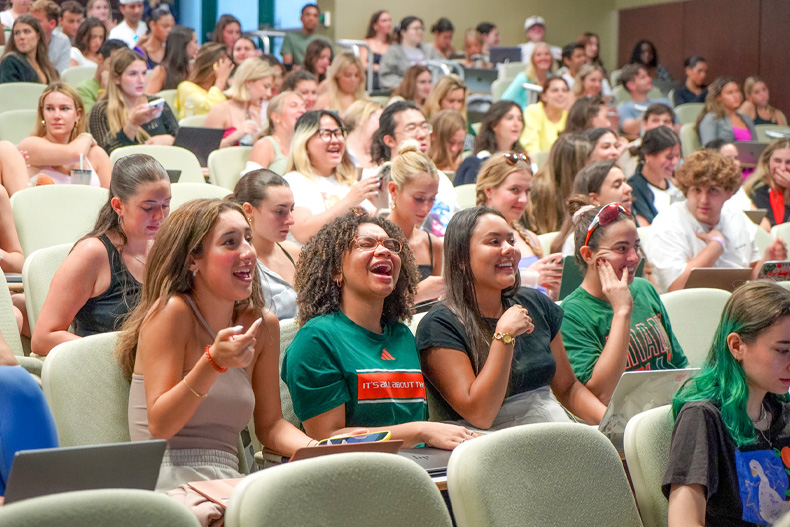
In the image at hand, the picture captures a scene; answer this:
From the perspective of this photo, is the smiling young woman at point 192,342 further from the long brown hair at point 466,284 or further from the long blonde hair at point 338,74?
the long blonde hair at point 338,74

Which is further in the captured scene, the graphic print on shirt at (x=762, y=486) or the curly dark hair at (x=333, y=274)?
the curly dark hair at (x=333, y=274)

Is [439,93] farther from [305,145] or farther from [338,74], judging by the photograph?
[305,145]

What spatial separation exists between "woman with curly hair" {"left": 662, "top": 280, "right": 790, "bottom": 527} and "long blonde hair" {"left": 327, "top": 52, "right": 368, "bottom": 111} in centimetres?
491

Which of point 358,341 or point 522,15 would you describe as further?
point 522,15

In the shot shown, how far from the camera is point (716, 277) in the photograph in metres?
3.70

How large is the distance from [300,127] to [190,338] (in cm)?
243

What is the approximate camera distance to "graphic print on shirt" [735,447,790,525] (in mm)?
1973

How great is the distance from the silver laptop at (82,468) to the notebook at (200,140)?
399 centimetres

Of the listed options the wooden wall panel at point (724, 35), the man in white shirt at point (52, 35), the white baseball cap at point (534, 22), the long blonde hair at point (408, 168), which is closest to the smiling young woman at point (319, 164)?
the long blonde hair at point (408, 168)

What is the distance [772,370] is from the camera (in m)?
2.04

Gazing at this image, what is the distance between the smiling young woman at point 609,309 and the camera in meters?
2.84

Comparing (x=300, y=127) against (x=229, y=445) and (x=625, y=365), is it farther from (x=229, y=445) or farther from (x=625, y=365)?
(x=229, y=445)

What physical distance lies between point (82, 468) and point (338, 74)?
213 inches

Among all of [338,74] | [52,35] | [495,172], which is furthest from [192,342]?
[52,35]
